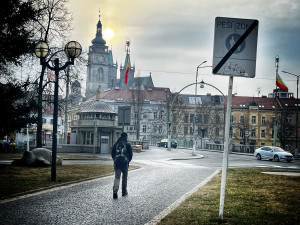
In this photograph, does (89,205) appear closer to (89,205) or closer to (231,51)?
(89,205)

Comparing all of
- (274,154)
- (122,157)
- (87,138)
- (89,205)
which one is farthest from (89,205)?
(87,138)

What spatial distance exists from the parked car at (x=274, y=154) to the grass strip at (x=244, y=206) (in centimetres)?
2451

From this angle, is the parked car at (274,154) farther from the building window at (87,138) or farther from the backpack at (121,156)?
the backpack at (121,156)

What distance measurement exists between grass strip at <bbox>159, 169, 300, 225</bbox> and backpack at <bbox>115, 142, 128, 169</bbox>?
80.0 inches

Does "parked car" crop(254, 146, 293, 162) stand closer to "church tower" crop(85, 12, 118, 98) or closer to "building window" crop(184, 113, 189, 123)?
"building window" crop(184, 113, 189, 123)

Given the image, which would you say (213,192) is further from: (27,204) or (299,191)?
(27,204)

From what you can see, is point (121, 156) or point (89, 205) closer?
point (89, 205)

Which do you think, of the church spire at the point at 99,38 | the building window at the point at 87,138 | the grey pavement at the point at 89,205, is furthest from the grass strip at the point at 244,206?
the church spire at the point at 99,38

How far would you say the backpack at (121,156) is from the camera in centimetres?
1073

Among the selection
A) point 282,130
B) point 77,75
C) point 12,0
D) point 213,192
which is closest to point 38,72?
point 77,75

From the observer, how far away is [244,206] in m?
8.89

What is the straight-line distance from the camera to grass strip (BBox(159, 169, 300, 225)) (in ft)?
24.1

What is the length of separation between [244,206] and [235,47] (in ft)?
12.9

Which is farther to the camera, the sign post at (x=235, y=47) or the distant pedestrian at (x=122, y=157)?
the distant pedestrian at (x=122, y=157)
